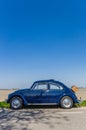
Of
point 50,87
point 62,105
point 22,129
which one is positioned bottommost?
point 22,129

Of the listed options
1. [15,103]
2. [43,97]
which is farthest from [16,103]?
[43,97]

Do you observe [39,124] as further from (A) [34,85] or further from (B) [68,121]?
(A) [34,85]

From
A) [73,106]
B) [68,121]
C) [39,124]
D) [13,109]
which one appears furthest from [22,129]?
[73,106]

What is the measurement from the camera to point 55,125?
869 cm

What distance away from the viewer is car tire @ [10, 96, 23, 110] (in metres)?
14.5

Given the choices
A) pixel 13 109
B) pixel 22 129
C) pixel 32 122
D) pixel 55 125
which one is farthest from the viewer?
pixel 13 109

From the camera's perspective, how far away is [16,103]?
47.9 feet

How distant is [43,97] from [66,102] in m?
1.32

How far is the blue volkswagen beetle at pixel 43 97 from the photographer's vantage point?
573 inches

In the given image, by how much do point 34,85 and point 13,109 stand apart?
6.03ft

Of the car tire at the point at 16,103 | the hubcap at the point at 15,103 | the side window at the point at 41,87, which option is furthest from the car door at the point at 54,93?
the hubcap at the point at 15,103

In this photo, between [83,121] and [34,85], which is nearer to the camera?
[83,121]

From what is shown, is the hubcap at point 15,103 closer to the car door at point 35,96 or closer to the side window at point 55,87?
the car door at point 35,96

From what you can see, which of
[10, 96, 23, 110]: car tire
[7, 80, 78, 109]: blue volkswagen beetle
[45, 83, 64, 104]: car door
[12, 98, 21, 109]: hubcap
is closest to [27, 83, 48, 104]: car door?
[7, 80, 78, 109]: blue volkswagen beetle
